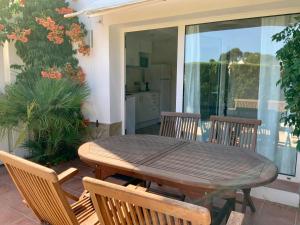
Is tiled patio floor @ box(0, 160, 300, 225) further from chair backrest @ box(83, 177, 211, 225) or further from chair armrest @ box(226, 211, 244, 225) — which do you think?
chair backrest @ box(83, 177, 211, 225)

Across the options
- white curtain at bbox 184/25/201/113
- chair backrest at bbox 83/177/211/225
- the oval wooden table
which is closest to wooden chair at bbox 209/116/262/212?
the oval wooden table

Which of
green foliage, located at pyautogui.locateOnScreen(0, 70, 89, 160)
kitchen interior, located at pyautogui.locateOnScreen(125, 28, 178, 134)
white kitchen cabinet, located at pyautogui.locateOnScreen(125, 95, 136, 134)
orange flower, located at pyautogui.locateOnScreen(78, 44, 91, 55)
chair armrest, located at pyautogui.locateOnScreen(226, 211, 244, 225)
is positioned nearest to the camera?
chair armrest, located at pyautogui.locateOnScreen(226, 211, 244, 225)

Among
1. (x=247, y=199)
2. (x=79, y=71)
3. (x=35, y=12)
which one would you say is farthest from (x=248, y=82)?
(x=35, y=12)

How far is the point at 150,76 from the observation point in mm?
9672

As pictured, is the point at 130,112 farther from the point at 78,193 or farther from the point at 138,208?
the point at 138,208

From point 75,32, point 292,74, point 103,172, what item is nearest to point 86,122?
point 75,32


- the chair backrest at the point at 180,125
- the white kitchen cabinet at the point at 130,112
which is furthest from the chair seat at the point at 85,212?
the white kitchen cabinet at the point at 130,112

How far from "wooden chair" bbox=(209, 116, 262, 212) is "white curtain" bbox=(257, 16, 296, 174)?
1053 mm

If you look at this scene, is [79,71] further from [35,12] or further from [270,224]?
[270,224]

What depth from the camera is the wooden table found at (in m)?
2.12

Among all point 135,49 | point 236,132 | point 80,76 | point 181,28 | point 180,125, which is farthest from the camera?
point 135,49

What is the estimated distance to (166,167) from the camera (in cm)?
238

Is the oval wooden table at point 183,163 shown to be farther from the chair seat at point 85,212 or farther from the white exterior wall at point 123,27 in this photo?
the white exterior wall at point 123,27

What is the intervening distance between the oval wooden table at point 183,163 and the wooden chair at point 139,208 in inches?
21.6
